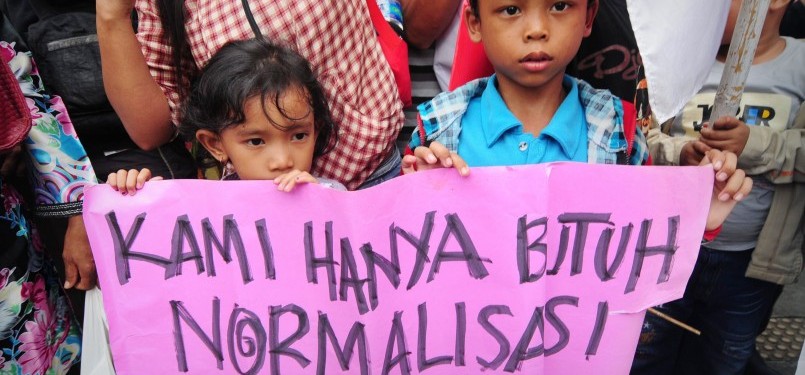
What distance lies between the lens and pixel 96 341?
141 cm

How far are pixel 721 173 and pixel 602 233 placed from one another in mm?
275

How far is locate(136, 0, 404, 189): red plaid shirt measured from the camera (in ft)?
4.43

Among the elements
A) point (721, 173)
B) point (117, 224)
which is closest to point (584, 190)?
point (721, 173)

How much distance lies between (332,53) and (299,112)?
20 centimetres

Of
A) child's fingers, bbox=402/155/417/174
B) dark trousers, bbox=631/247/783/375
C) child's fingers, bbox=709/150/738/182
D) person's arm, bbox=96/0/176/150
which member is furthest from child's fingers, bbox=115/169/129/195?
dark trousers, bbox=631/247/783/375

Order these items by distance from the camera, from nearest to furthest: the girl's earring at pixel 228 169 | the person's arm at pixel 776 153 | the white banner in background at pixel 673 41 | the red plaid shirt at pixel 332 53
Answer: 1. the white banner in background at pixel 673 41
2. the red plaid shirt at pixel 332 53
3. the girl's earring at pixel 228 169
4. the person's arm at pixel 776 153

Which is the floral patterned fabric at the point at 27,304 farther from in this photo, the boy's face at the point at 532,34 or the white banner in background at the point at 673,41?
the white banner in background at the point at 673,41

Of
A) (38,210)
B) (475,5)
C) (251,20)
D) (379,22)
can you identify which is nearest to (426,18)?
(379,22)

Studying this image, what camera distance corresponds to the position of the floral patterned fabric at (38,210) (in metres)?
1.38

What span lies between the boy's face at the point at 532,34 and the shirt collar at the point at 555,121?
0.09m

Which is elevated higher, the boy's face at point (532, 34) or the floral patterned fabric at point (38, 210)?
the boy's face at point (532, 34)

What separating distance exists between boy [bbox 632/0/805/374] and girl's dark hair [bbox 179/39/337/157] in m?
0.96

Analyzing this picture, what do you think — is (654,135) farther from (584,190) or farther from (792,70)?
(584,190)

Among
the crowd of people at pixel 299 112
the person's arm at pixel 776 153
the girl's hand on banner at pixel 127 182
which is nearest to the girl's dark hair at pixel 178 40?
the crowd of people at pixel 299 112
